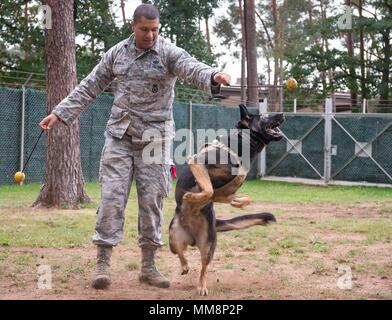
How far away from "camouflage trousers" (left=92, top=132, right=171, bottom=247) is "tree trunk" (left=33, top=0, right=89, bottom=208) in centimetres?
562

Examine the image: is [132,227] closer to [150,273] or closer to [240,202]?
[150,273]

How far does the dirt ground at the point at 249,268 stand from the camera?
17.0 feet

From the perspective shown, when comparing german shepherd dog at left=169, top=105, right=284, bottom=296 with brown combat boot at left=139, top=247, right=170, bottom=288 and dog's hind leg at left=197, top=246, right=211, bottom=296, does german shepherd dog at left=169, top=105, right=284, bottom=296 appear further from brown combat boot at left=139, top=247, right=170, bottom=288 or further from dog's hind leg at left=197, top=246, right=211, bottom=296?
brown combat boot at left=139, top=247, right=170, bottom=288

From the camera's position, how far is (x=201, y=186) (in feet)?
17.2

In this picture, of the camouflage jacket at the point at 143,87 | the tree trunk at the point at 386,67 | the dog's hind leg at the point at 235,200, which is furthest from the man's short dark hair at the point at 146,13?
the tree trunk at the point at 386,67

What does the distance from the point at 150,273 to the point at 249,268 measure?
3.62 feet

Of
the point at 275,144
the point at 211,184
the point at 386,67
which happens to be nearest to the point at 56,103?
the point at 211,184

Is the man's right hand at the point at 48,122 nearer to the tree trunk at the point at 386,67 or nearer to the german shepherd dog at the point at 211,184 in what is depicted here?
the german shepherd dog at the point at 211,184

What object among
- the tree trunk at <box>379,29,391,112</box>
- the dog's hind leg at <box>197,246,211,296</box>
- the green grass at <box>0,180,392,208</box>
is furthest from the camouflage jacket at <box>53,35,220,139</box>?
the tree trunk at <box>379,29,391,112</box>

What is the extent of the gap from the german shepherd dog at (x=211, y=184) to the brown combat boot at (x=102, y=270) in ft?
1.75

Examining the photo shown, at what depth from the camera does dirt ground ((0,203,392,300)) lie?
5.18 m

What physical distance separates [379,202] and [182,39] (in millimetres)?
10878

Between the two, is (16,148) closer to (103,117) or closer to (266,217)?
(103,117)

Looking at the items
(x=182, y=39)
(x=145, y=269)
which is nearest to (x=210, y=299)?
(x=145, y=269)
